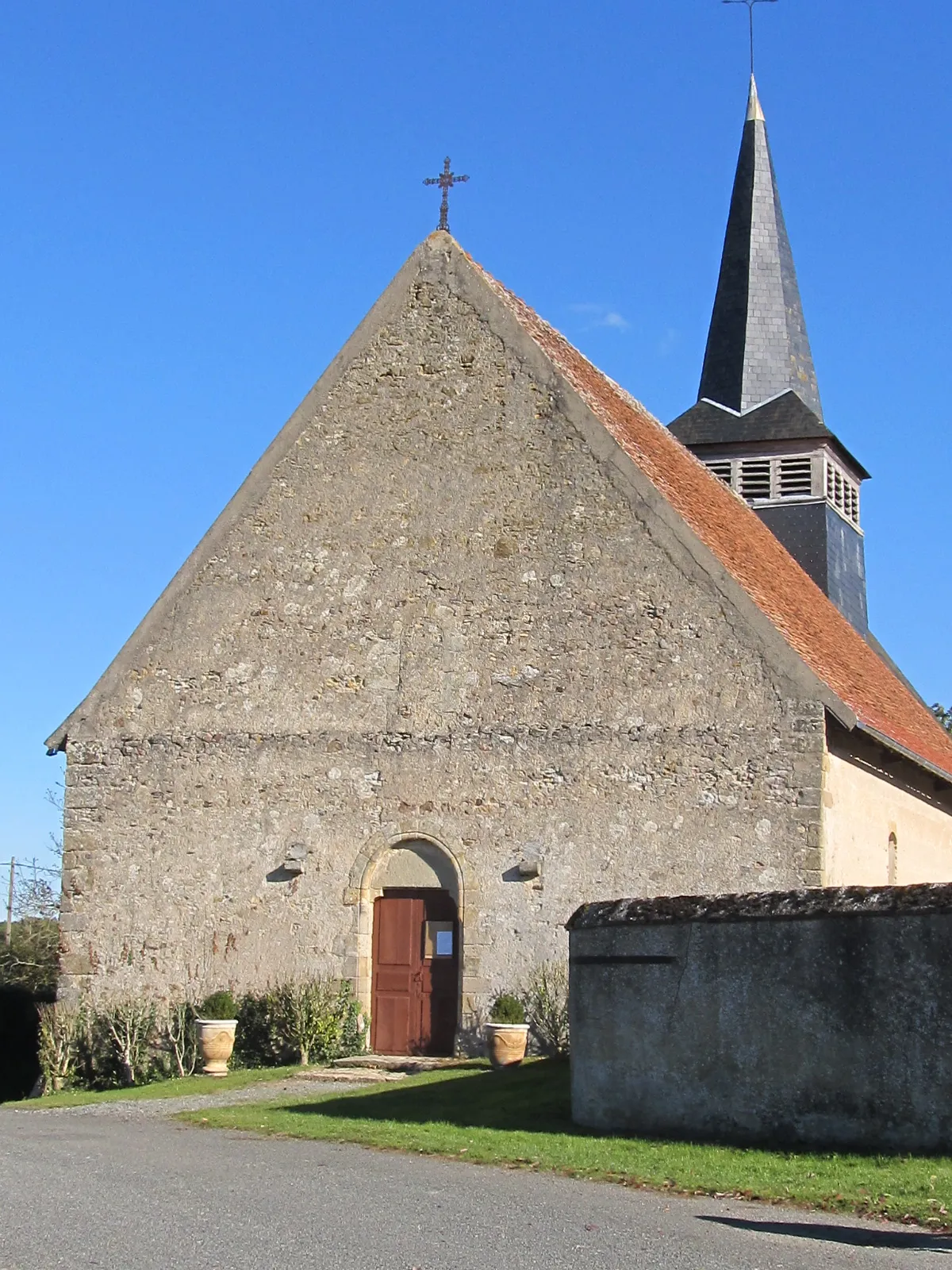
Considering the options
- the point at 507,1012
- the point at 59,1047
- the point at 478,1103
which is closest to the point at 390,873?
the point at 507,1012

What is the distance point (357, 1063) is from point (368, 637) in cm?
442

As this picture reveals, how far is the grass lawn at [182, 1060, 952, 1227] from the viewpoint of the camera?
316 inches

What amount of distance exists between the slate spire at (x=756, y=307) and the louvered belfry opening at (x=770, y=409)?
0.06 ft

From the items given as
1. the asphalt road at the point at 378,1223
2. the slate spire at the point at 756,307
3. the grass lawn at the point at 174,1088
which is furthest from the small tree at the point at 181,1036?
the slate spire at the point at 756,307

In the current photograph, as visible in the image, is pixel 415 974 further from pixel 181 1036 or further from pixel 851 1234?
pixel 851 1234

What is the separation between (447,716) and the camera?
16453mm

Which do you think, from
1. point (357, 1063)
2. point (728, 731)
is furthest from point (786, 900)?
point (357, 1063)

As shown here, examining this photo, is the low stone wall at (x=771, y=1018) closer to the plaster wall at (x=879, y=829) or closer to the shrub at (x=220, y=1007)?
the plaster wall at (x=879, y=829)

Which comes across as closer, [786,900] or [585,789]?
[786,900]

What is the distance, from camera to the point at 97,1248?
662cm

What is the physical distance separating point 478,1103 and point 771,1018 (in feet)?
10.8

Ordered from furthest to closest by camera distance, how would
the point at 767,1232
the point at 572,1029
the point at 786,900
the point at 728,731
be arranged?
the point at 728,731 → the point at 572,1029 → the point at 786,900 → the point at 767,1232

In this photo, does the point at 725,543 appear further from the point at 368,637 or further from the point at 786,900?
the point at 786,900

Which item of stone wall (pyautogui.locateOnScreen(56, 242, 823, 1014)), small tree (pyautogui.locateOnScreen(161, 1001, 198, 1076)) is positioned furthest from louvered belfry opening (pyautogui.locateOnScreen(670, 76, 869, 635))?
small tree (pyautogui.locateOnScreen(161, 1001, 198, 1076))
